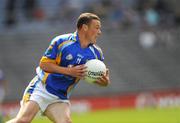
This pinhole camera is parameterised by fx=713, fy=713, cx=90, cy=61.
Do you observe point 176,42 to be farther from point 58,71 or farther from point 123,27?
point 58,71

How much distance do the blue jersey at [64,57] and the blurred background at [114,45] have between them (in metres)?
12.2

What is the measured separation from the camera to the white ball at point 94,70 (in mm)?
9898

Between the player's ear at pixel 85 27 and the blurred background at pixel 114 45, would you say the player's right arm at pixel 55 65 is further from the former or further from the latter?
the blurred background at pixel 114 45

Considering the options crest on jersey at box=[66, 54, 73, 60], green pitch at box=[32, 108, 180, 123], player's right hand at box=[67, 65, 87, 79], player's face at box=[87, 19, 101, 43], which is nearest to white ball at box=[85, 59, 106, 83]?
player's right hand at box=[67, 65, 87, 79]

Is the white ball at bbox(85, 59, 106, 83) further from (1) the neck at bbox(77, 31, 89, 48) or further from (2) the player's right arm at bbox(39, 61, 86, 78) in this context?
(1) the neck at bbox(77, 31, 89, 48)

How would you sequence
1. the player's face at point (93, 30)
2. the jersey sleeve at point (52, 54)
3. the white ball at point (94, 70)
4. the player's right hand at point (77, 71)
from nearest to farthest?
the player's right hand at point (77, 71), the white ball at point (94, 70), the jersey sleeve at point (52, 54), the player's face at point (93, 30)

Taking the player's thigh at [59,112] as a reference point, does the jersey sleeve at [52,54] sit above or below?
above

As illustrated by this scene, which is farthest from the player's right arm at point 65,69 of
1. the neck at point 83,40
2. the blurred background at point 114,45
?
the blurred background at point 114,45

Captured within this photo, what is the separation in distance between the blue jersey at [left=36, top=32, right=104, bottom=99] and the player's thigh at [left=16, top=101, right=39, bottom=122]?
333 mm

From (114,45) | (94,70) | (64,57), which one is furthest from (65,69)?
(114,45)

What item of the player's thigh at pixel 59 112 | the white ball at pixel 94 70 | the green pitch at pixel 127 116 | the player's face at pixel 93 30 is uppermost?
the player's face at pixel 93 30

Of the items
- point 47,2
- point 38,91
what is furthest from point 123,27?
point 38,91

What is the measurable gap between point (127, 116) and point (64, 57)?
398 inches

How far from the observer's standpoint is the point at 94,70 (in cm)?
990
